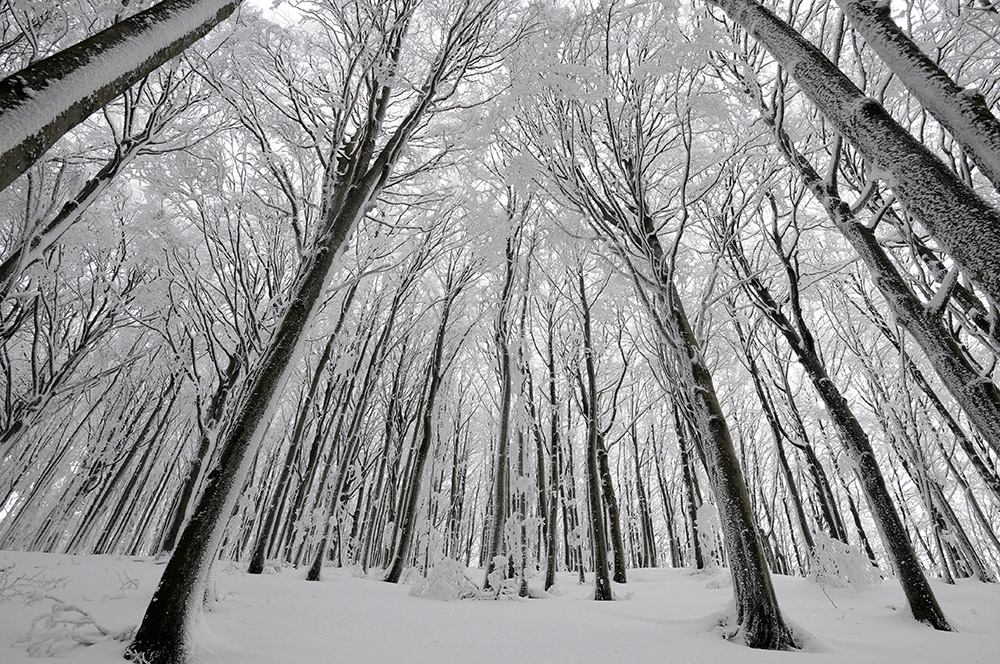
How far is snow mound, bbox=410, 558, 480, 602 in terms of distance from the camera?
16.9ft

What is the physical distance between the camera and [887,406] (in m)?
6.11

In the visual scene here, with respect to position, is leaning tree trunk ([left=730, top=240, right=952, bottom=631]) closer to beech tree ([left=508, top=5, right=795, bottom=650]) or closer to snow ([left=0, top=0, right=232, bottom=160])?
beech tree ([left=508, top=5, right=795, bottom=650])

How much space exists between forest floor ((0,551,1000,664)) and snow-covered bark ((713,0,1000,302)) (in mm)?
2463

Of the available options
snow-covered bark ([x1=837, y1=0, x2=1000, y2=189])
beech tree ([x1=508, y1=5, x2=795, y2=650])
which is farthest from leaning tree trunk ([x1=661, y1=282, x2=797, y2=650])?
snow-covered bark ([x1=837, y1=0, x2=1000, y2=189])

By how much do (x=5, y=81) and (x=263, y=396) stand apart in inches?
75.1

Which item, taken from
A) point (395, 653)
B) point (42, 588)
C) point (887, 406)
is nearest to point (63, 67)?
point (395, 653)

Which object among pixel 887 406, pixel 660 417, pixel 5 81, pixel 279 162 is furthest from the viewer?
pixel 660 417

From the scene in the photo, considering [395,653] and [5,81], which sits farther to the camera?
[395,653]

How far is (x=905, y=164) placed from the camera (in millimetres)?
1652

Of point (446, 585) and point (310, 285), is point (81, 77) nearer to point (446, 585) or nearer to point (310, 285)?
point (310, 285)

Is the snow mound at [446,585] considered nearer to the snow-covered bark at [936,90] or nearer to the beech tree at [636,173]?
the beech tree at [636,173]

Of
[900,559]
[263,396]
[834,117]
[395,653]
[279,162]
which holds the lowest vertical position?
[395,653]

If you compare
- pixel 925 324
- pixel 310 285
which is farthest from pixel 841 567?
pixel 310 285

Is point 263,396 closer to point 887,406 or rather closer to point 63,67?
point 63,67
